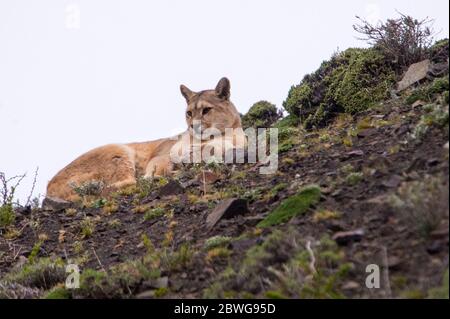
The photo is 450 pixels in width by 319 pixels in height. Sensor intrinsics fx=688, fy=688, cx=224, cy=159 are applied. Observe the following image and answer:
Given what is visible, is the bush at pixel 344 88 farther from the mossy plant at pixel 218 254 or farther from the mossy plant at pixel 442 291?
the mossy plant at pixel 442 291

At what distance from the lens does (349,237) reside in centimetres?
631

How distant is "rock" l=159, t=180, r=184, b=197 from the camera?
37.6 feet

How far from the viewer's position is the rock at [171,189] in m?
11.4

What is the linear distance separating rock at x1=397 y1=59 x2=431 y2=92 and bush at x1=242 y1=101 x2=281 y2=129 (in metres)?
5.49

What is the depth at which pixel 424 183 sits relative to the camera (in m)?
6.31

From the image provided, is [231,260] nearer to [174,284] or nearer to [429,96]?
[174,284]

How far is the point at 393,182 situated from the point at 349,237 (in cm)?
109

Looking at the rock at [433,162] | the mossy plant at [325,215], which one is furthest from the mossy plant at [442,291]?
the rock at [433,162]

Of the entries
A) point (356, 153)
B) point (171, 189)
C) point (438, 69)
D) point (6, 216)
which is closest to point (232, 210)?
point (356, 153)

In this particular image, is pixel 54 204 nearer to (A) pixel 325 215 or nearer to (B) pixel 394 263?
(A) pixel 325 215

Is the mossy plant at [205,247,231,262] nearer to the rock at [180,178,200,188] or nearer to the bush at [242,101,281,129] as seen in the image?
the rock at [180,178,200,188]

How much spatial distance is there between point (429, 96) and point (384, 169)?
140 inches

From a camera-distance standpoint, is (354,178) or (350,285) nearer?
(350,285)

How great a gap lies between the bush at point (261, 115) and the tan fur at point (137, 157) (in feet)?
9.75
